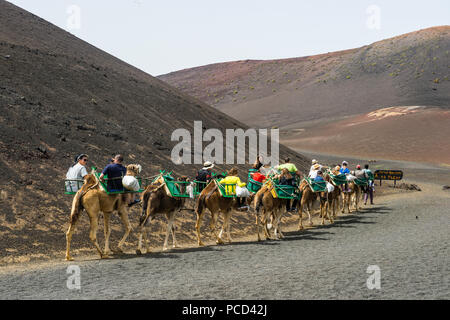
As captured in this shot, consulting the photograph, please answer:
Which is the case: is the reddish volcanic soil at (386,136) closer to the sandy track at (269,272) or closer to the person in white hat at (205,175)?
the sandy track at (269,272)

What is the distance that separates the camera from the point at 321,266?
12812 mm

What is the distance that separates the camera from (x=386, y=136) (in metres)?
91.1

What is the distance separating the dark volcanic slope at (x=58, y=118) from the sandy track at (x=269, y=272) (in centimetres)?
553

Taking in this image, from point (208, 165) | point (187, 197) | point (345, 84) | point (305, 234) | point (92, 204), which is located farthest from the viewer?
point (345, 84)

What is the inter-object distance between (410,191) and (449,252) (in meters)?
29.3

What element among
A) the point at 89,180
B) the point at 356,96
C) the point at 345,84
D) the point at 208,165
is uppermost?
the point at 345,84

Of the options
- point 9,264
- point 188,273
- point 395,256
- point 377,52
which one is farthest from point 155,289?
point 377,52

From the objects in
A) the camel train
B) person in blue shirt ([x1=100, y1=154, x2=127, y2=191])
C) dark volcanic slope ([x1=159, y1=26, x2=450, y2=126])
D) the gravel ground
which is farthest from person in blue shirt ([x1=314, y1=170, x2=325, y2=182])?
dark volcanic slope ([x1=159, y1=26, x2=450, y2=126])

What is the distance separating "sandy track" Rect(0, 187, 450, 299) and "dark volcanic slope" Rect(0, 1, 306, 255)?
5.53m

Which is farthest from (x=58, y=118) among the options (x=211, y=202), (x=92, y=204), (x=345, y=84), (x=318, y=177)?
(x=345, y=84)

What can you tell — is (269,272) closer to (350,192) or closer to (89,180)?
(89,180)
